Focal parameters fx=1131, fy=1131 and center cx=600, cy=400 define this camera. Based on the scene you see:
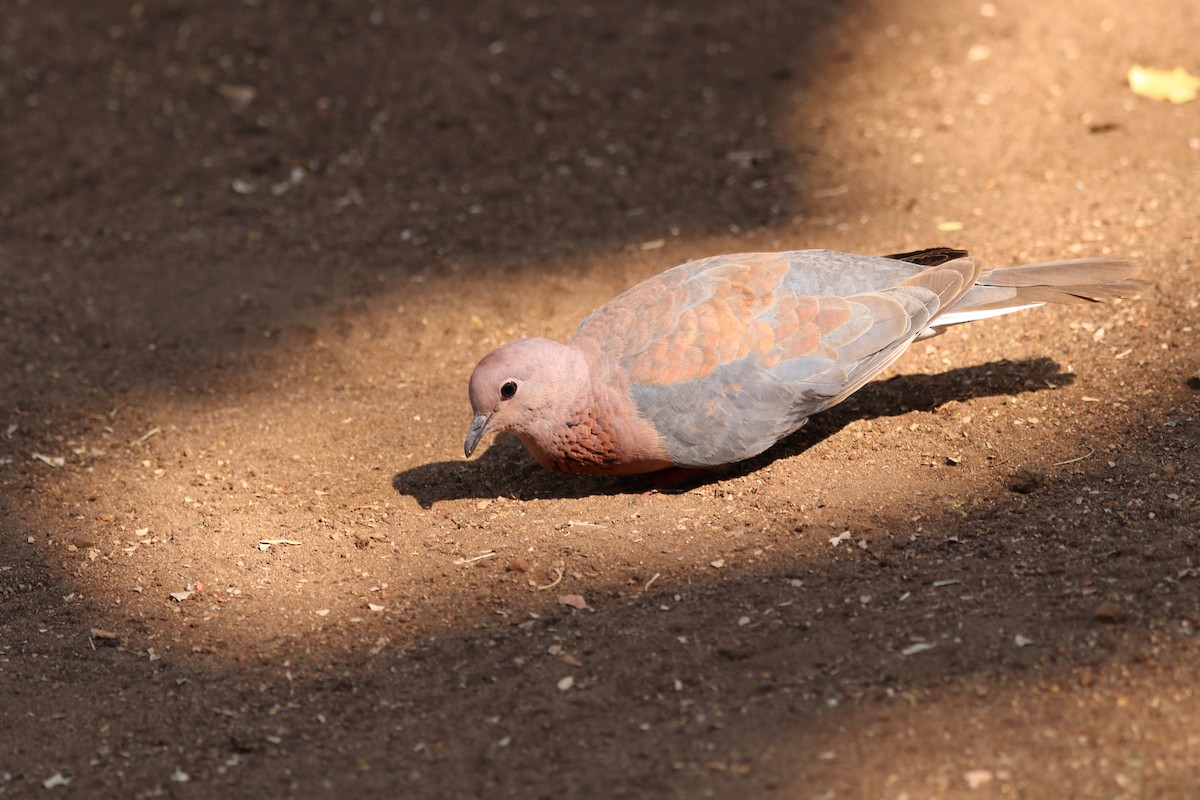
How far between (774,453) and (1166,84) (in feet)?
13.6

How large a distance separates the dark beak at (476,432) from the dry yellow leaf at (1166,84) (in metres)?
4.95

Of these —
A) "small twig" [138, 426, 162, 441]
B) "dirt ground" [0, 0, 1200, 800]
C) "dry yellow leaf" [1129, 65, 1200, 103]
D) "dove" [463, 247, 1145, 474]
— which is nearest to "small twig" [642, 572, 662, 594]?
"dirt ground" [0, 0, 1200, 800]

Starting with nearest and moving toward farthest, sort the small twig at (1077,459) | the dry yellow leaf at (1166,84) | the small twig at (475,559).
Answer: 1. the small twig at (475,559)
2. the small twig at (1077,459)
3. the dry yellow leaf at (1166,84)

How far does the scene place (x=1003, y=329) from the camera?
5184 mm

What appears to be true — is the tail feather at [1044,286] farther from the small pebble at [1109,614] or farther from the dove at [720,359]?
the small pebble at [1109,614]

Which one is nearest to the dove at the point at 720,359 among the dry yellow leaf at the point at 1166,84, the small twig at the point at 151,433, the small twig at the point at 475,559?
the small twig at the point at 475,559

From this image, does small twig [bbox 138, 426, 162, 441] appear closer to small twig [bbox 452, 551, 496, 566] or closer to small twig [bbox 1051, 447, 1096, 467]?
small twig [bbox 452, 551, 496, 566]

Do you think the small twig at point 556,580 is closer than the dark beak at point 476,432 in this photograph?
Yes

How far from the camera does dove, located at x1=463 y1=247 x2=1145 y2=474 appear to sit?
165 inches

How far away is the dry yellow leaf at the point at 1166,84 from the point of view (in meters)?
6.81

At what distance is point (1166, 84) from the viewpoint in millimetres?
6891

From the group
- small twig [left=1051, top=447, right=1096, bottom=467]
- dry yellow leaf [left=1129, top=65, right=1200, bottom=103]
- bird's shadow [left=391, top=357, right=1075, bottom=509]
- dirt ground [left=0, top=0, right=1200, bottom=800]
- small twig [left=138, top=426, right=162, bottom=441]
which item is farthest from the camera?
dry yellow leaf [left=1129, top=65, right=1200, bottom=103]

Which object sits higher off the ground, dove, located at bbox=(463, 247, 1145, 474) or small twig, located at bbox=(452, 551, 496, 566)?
dove, located at bbox=(463, 247, 1145, 474)

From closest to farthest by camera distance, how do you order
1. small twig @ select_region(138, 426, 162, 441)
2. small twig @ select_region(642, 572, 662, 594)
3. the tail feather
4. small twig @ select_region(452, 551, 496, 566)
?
small twig @ select_region(642, 572, 662, 594)
small twig @ select_region(452, 551, 496, 566)
the tail feather
small twig @ select_region(138, 426, 162, 441)
